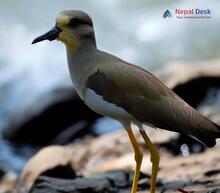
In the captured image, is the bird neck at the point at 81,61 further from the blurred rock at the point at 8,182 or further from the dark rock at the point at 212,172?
the blurred rock at the point at 8,182

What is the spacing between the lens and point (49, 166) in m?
8.05

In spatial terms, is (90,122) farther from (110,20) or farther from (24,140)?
(110,20)

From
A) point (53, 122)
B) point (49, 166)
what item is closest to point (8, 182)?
point (49, 166)

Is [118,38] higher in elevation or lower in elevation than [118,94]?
lower

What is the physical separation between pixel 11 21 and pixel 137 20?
276 centimetres

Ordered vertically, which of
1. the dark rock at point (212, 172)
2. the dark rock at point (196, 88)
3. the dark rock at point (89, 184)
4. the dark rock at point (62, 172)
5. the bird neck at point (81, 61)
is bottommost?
the dark rock at point (196, 88)

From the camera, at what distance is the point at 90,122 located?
463 inches

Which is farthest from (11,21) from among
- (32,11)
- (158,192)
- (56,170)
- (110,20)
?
(158,192)

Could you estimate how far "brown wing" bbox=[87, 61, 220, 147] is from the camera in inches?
211

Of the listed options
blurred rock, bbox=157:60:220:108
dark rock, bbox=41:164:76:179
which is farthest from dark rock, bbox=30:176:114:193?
blurred rock, bbox=157:60:220:108

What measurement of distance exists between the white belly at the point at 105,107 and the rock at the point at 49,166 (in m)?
2.62

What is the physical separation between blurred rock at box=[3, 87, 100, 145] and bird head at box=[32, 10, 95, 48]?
575cm

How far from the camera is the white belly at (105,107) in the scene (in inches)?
212

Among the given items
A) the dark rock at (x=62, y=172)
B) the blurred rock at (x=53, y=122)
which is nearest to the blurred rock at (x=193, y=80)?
the blurred rock at (x=53, y=122)
